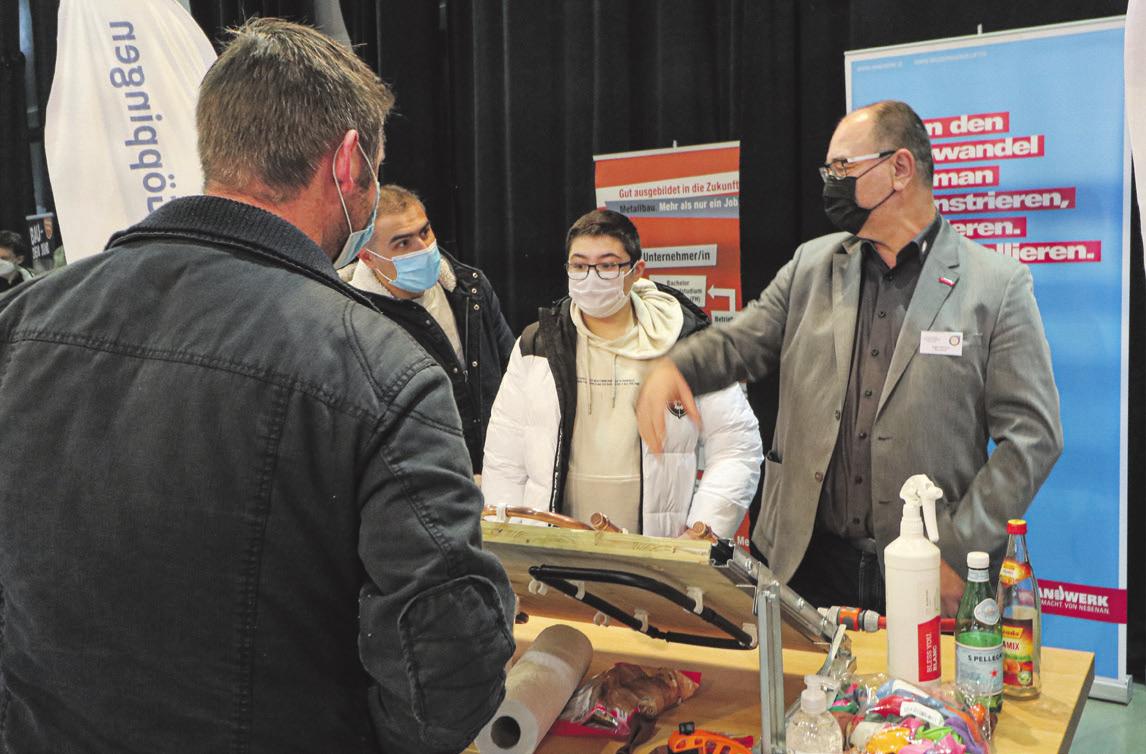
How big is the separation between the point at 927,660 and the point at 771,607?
0.40m

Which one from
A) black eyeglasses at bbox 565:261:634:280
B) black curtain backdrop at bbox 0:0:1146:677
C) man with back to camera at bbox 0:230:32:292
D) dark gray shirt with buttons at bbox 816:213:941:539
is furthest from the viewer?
man with back to camera at bbox 0:230:32:292

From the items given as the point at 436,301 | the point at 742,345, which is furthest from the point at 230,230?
the point at 436,301

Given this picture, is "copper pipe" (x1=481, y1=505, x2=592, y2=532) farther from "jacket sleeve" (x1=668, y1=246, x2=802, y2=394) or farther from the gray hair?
"jacket sleeve" (x1=668, y1=246, x2=802, y2=394)

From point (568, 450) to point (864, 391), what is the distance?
2.75 feet

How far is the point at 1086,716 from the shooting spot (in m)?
3.43

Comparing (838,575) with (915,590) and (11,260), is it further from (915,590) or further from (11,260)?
(11,260)

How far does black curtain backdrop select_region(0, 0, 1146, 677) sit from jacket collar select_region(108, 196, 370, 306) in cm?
309

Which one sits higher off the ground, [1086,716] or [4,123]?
[4,123]

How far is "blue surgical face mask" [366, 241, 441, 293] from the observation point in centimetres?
325

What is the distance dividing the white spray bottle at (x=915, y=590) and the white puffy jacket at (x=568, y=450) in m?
1.17

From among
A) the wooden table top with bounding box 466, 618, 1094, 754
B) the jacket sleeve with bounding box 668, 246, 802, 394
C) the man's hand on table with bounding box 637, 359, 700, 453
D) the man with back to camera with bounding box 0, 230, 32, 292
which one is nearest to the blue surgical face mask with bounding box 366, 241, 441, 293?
the jacket sleeve with bounding box 668, 246, 802, 394

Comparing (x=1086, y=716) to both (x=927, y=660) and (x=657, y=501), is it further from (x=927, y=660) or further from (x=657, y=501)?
(x=927, y=660)

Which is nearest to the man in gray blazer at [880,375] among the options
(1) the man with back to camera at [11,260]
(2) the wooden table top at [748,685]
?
(2) the wooden table top at [748,685]

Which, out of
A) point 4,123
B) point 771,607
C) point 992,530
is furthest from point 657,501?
point 4,123
